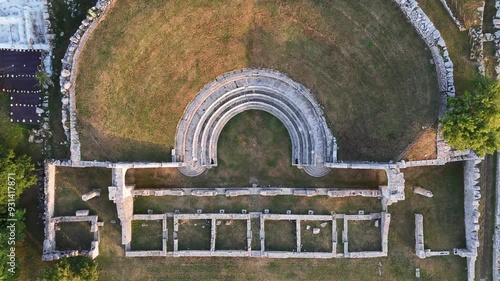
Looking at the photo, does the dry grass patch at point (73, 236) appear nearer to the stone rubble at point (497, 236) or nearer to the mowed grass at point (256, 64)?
the mowed grass at point (256, 64)

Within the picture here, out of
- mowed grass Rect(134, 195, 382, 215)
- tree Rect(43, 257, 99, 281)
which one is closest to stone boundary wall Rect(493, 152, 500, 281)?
mowed grass Rect(134, 195, 382, 215)

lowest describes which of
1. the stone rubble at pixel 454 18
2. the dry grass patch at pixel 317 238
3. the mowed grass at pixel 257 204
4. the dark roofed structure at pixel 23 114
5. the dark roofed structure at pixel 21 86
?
the dry grass patch at pixel 317 238

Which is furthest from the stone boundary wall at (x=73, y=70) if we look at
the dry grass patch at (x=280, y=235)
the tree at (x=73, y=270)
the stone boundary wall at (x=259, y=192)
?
the dry grass patch at (x=280, y=235)

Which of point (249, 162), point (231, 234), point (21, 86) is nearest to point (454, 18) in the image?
point (249, 162)

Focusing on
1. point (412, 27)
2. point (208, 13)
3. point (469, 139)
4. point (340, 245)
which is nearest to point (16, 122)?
point (208, 13)

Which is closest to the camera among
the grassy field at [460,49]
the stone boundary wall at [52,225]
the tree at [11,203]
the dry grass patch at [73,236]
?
the tree at [11,203]

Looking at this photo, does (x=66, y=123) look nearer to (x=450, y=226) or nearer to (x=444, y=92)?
(x=444, y=92)
